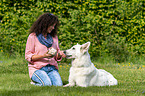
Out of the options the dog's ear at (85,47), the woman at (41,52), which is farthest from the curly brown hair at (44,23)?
the dog's ear at (85,47)

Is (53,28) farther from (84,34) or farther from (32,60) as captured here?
(84,34)

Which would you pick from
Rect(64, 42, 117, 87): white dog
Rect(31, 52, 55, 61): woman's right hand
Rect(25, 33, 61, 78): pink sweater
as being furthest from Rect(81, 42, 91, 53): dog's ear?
Rect(25, 33, 61, 78): pink sweater

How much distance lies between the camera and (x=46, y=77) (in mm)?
5570

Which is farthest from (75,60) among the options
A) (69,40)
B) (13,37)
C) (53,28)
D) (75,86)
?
(13,37)

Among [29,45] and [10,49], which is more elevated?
[29,45]

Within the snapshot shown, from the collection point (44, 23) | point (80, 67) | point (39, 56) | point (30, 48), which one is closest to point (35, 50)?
point (30, 48)

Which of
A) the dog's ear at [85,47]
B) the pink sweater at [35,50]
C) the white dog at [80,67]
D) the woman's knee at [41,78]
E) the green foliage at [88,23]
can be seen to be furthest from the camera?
the green foliage at [88,23]

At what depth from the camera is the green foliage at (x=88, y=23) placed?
1040 centimetres

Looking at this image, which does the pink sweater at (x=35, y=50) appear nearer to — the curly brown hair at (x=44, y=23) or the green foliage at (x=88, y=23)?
the curly brown hair at (x=44, y=23)

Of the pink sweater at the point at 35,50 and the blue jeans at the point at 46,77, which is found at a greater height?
the pink sweater at the point at 35,50

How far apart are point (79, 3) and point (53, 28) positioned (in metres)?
5.77

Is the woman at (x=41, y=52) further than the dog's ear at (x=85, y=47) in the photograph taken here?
Yes

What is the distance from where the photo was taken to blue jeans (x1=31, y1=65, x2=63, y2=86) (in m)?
5.52

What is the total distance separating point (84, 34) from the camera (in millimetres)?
10523
